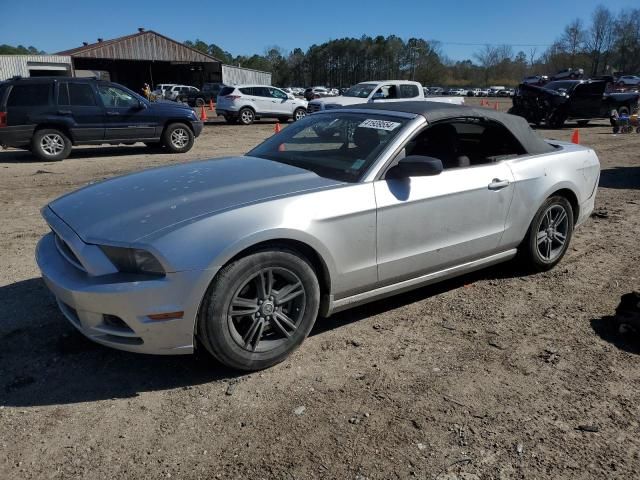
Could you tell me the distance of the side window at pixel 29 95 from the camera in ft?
36.2

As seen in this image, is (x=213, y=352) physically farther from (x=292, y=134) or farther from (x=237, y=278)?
(x=292, y=134)

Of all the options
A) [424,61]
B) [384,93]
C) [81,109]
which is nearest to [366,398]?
[81,109]

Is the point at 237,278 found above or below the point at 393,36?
below

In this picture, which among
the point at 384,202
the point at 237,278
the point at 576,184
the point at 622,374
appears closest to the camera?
the point at 237,278

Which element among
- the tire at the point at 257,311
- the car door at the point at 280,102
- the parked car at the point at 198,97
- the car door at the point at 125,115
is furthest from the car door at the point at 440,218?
the parked car at the point at 198,97

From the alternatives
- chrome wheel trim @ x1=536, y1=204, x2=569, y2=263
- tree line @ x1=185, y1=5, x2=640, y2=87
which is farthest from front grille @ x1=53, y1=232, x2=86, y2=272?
tree line @ x1=185, y1=5, x2=640, y2=87

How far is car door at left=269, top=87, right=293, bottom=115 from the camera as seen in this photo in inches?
902

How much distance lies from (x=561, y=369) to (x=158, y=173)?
307cm

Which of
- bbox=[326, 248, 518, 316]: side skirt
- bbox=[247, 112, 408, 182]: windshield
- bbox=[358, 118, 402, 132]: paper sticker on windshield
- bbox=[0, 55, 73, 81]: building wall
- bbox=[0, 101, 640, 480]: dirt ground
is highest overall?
bbox=[0, 55, 73, 81]: building wall

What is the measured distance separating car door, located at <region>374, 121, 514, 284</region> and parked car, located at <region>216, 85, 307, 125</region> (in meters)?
19.3

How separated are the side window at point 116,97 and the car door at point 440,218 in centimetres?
1025

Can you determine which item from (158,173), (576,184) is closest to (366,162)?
(158,173)

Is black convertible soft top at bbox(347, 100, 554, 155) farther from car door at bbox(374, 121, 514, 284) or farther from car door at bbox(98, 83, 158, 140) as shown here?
car door at bbox(98, 83, 158, 140)

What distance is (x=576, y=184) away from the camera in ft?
15.6
